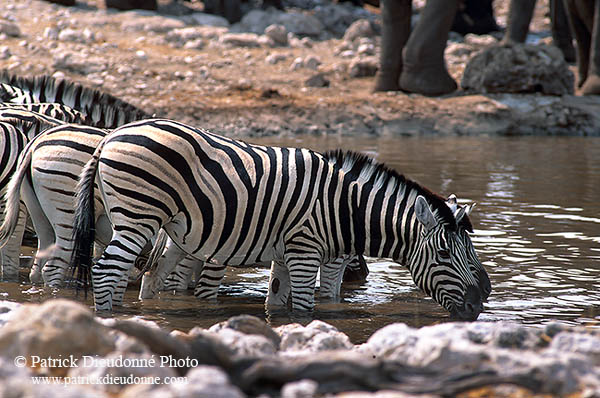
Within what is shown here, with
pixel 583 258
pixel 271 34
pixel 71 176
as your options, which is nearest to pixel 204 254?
pixel 71 176

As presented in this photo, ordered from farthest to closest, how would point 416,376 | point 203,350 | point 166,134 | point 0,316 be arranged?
point 166,134, point 0,316, point 203,350, point 416,376

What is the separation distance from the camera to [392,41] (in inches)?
808

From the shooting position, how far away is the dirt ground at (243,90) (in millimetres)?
18938

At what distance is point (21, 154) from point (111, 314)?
71.3 inches

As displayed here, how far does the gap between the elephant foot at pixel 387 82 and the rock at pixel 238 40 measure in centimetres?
494

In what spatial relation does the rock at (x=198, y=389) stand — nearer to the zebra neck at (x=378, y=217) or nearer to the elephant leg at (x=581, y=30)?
the zebra neck at (x=378, y=217)

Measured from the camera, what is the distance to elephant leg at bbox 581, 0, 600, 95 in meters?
20.8

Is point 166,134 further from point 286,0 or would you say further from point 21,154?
point 286,0

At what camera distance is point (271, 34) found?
24953 mm

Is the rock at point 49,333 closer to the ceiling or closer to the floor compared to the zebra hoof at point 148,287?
closer to the ceiling

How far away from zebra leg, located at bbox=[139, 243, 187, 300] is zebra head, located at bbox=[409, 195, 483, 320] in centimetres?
206

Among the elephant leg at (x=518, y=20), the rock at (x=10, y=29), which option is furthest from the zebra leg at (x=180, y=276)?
the rock at (x=10, y=29)

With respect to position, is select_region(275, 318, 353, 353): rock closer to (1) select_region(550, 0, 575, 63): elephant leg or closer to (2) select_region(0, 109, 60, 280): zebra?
(2) select_region(0, 109, 60, 280): zebra

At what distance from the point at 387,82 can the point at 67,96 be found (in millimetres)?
11275
